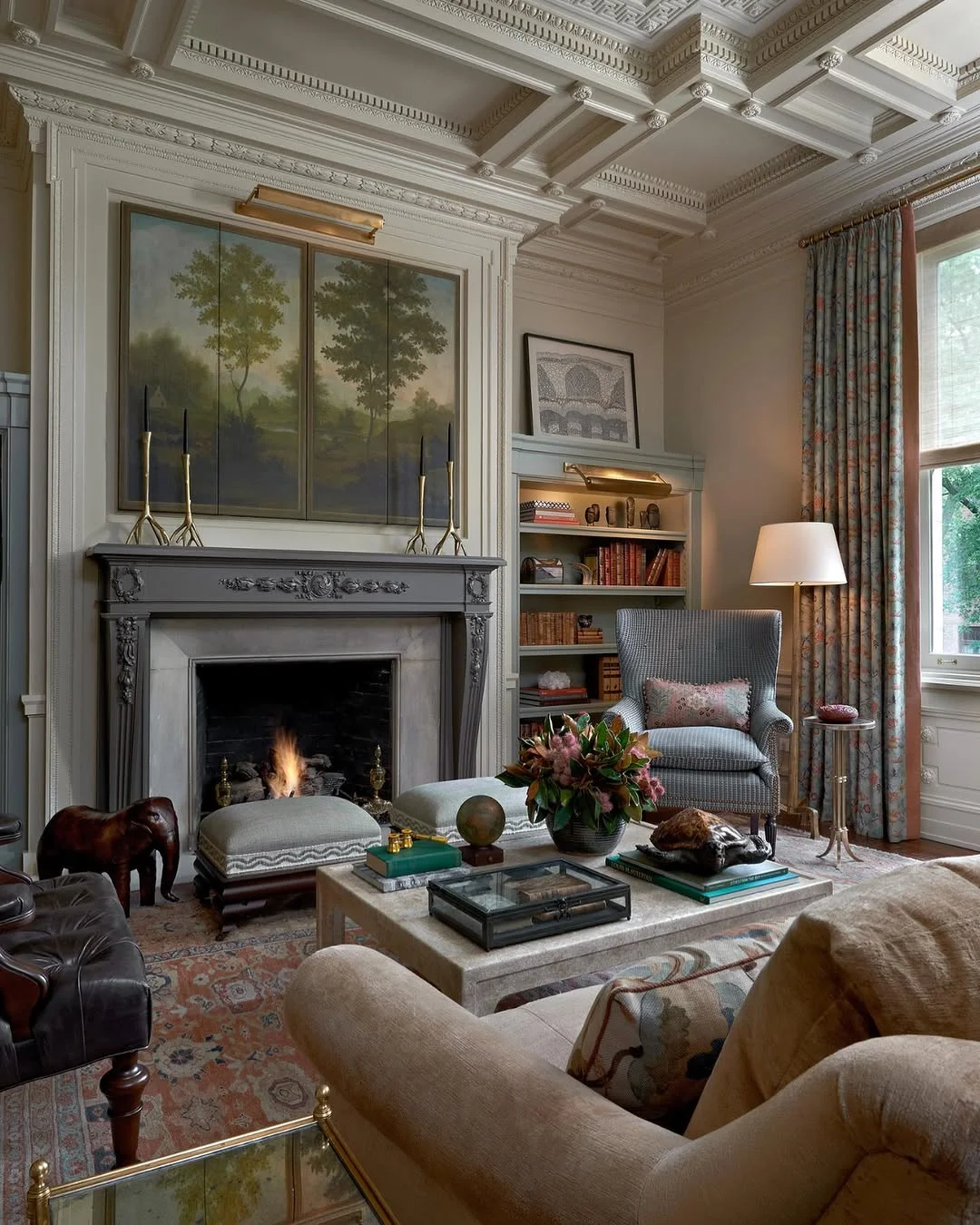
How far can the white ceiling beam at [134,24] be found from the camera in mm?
2982

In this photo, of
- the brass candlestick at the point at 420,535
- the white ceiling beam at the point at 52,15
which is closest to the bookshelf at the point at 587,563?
the brass candlestick at the point at 420,535

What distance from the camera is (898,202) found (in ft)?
13.6

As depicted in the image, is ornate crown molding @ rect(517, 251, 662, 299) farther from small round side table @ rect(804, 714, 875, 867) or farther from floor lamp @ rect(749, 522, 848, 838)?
small round side table @ rect(804, 714, 875, 867)

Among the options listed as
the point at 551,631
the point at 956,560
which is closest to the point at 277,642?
the point at 551,631

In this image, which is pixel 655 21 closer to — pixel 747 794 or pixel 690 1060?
pixel 747 794

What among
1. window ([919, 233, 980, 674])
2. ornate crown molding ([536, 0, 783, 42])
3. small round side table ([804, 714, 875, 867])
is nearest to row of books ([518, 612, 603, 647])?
small round side table ([804, 714, 875, 867])

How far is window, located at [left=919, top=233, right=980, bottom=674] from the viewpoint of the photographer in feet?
13.3

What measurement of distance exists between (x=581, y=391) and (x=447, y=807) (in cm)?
309

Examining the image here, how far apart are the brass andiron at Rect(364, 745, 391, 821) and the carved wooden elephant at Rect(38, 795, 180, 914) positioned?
1.35 meters

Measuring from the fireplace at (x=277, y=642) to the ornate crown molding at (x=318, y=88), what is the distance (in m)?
1.89

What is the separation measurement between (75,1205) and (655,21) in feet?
12.7

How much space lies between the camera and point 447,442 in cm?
428

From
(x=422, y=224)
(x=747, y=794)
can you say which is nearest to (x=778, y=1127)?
(x=747, y=794)

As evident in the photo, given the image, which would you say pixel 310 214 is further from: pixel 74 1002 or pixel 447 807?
pixel 74 1002
